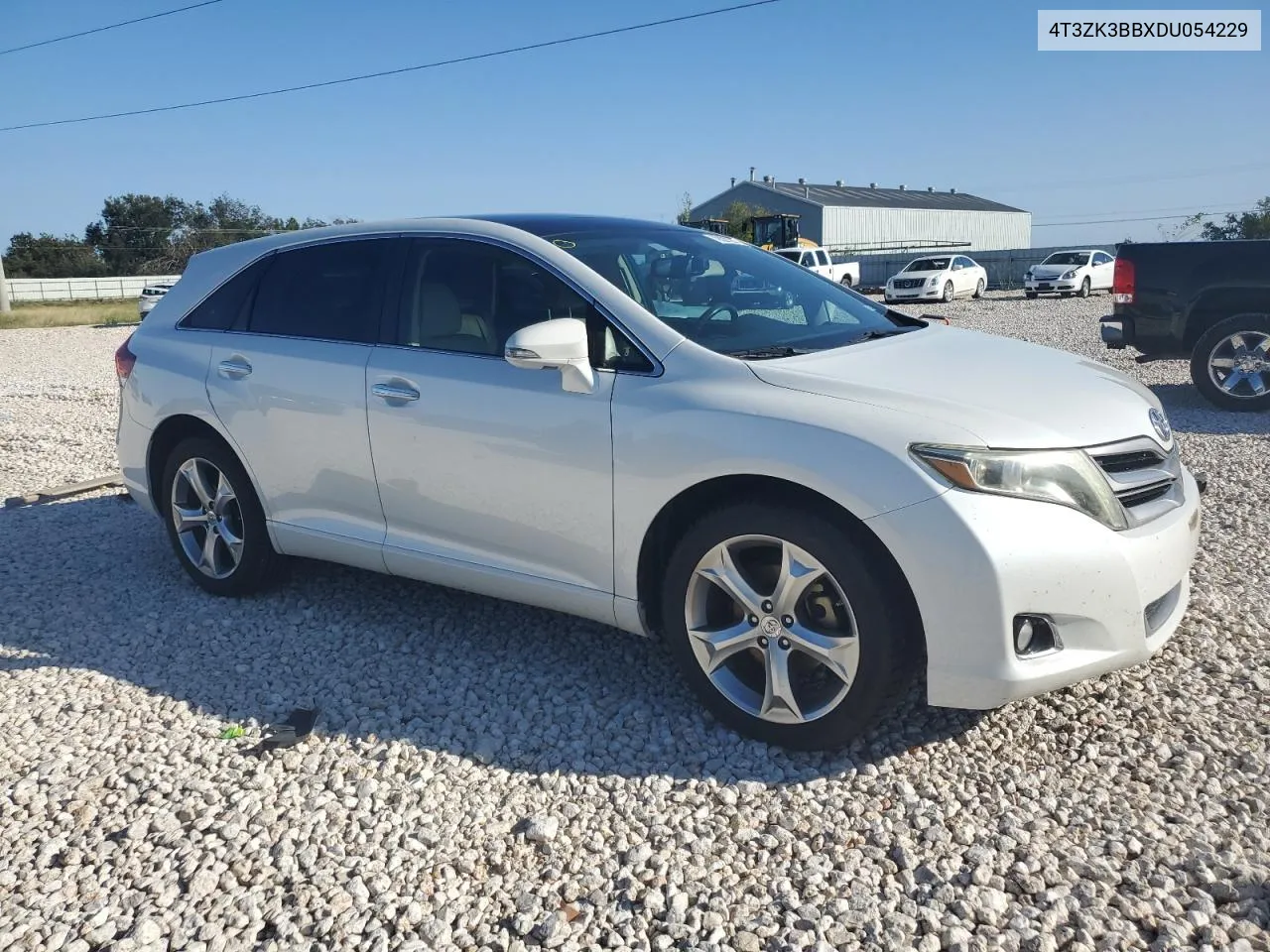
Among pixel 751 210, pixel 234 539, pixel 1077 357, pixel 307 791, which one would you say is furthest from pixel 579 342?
pixel 751 210

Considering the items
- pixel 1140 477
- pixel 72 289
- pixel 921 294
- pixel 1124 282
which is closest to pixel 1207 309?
pixel 1124 282

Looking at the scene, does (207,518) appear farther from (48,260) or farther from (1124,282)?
(48,260)

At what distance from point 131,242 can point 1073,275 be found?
6336 centimetres

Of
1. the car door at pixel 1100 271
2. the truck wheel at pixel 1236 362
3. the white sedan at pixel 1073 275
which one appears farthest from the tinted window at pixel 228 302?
the car door at pixel 1100 271

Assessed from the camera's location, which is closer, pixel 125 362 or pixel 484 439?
pixel 484 439

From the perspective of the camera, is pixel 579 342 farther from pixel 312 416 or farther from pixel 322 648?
pixel 322 648

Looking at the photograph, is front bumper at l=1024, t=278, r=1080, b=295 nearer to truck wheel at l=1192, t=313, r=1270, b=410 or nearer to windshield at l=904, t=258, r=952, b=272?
windshield at l=904, t=258, r=952, b=272

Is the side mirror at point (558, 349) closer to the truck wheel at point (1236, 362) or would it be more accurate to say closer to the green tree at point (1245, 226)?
the truck wheel at point (1236, 362)

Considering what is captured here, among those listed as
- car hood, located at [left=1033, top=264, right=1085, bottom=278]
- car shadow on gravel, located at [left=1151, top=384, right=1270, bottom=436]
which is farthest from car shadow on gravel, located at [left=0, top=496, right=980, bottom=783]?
car hood, located at [left=1033, top=264, right=1085, bottom=278]

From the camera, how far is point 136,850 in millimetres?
2893

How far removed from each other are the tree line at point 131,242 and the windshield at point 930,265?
44822 mm

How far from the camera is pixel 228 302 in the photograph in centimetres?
481

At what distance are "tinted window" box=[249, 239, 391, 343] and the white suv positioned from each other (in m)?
0.01

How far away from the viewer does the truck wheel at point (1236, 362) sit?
8.70 m
